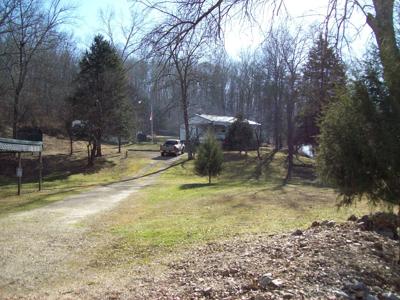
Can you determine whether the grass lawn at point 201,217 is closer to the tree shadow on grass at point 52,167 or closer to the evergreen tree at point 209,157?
the evergreen tree at point 209,157

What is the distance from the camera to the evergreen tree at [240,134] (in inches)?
2028

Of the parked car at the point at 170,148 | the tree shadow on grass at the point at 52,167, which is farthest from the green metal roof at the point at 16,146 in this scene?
the parked car at the point at 170,148

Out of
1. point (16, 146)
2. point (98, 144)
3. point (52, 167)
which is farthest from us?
point (98, 144)

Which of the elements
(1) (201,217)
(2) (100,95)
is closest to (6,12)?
(2) (100,95)

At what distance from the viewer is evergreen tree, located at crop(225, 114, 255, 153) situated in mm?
51500

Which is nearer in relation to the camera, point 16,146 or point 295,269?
point 295,269

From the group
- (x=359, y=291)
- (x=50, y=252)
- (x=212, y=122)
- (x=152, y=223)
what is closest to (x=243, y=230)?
(x=152, y=223)

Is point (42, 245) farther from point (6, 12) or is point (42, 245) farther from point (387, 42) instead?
point (6, 12)

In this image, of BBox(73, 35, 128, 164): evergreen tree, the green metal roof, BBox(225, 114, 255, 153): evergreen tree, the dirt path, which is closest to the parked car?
BBox(225, 114, 255, 153): evergreen tree

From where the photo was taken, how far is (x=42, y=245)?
388 inches

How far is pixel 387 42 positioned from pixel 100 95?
35979mm

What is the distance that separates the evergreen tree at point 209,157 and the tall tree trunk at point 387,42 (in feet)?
63.1

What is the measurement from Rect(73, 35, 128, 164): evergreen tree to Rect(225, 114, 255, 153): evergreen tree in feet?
46.5

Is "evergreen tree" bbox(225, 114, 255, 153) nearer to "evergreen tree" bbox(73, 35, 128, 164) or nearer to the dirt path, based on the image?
"evergreen tree" bbox(73, 35, 128, 164)
